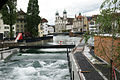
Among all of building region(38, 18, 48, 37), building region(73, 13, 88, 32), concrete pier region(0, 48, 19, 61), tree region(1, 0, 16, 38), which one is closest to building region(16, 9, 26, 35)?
building region(38, 18, 48, 37)

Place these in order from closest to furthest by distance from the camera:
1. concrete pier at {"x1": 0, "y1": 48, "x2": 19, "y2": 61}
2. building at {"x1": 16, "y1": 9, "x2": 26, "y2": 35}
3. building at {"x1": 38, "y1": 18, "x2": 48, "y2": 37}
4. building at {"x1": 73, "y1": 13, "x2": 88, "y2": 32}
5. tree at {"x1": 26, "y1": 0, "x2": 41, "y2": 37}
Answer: concrete pier at {"x1": 0, "y1": 48, "x2": 19, "y2": 61} → tree at {"x1": 26, "y1": 0, "x2": 41, "y2": 37} → building at {"x1": 16, "y1": 9, "x2": 26, "y2": 35} → building at {"x1": 38, "y1": 18, "x2": 48, "y2": 37} → building at {"x1": 73, "y1": 13, "x2": 88, "y2": 32}

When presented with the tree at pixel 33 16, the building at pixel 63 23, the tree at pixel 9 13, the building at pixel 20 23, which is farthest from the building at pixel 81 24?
the tree at pixel 9 13

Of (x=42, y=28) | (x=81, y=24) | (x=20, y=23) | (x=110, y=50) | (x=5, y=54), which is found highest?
(x=81, y=24)

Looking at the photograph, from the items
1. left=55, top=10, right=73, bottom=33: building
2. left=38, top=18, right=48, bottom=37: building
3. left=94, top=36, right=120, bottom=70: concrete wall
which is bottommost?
left=94, top=36, right=120, bottom=70: concrete wall

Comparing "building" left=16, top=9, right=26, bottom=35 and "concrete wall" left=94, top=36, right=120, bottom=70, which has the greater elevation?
"building" left=16, top=9, right=26, bottom=35

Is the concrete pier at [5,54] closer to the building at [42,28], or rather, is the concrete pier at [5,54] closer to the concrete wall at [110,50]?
the concrete wall at [110,50]

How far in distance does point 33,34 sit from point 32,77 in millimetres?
39260

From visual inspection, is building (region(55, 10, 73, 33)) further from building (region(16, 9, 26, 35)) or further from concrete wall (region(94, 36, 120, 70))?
concrete wall (region(94, 36, 120, 70))

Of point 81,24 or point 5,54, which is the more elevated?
point 81,24

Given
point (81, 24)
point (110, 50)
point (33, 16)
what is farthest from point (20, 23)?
point (110, 50)

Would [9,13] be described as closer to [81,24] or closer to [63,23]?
[81,24]

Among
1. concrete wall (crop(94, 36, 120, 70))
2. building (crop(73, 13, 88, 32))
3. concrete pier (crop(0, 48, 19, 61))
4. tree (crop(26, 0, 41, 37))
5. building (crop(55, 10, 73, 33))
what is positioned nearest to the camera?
concrete wall (crop(94, 36, 120, 70))

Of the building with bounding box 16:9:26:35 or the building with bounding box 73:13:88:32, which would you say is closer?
the building with bounding box 16:9:26:35

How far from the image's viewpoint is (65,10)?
16275cm
